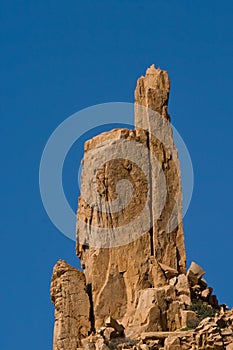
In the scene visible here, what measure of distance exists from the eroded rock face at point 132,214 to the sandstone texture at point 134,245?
0.06m

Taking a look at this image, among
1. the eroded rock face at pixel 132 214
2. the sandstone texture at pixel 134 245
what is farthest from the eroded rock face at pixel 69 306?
the eroded rock face at pixel 132 214

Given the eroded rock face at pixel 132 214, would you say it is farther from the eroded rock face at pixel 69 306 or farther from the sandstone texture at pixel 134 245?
the eroded rock face at pixel 69 306

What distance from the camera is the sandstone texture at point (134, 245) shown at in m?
153

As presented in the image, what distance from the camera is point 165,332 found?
5920 inches

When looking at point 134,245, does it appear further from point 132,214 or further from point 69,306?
point 69,306

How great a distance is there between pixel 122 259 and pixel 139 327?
6.67 m

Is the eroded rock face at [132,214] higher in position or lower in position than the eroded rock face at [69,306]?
higher

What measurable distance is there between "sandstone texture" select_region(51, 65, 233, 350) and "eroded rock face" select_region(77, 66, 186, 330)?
6 centimetres

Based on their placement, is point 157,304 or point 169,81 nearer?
point 157,304

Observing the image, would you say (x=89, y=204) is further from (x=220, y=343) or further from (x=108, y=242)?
(x=220, y=343)

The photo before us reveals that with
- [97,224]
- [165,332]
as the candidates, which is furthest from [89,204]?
[165,332]

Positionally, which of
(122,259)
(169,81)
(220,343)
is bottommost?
(220,343)

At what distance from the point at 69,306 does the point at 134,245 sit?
17.7 ft

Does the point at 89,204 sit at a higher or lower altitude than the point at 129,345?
higher
